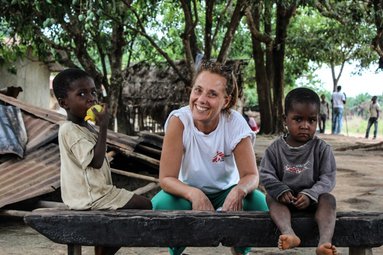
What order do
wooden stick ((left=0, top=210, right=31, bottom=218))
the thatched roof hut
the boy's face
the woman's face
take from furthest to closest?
the thatched roof hut < wooden stick ((left=0, top=210, right=31, bottom=218)) < the woman's face < the boy's face

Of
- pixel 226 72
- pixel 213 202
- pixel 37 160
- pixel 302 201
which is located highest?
pixel 226 72

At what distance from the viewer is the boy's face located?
2697 mm

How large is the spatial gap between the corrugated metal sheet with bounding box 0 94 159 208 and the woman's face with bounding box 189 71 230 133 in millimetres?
2236

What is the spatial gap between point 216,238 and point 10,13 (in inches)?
260

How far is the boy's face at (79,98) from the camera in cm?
270

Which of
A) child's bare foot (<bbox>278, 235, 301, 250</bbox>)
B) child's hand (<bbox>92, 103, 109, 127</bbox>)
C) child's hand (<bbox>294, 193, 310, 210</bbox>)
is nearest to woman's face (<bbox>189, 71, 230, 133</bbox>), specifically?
child's hand (<bbox>92, 103, 109, 127</bbox>)

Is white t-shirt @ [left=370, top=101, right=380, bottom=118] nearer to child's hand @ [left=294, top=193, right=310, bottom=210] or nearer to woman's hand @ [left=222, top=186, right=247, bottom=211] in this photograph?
woman's hand @ [left=222, top=186, right=247, bottom=211]

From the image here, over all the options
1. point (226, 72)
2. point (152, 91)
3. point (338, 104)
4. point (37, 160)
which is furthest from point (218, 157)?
point (338, 104)

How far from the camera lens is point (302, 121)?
2.63 metres

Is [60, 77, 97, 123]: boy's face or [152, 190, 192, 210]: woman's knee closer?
[60, 77, 97, 123]: boy's face

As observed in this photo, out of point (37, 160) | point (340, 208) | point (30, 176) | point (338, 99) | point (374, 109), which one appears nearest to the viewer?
point (30, 176)

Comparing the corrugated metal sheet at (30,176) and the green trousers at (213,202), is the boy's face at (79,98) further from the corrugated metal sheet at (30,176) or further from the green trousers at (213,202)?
the corrugated metal sheet at (30,176)

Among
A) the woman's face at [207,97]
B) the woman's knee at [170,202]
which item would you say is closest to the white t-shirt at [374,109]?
the woman's face at [207,97]

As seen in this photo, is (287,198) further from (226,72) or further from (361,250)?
(226,72)
